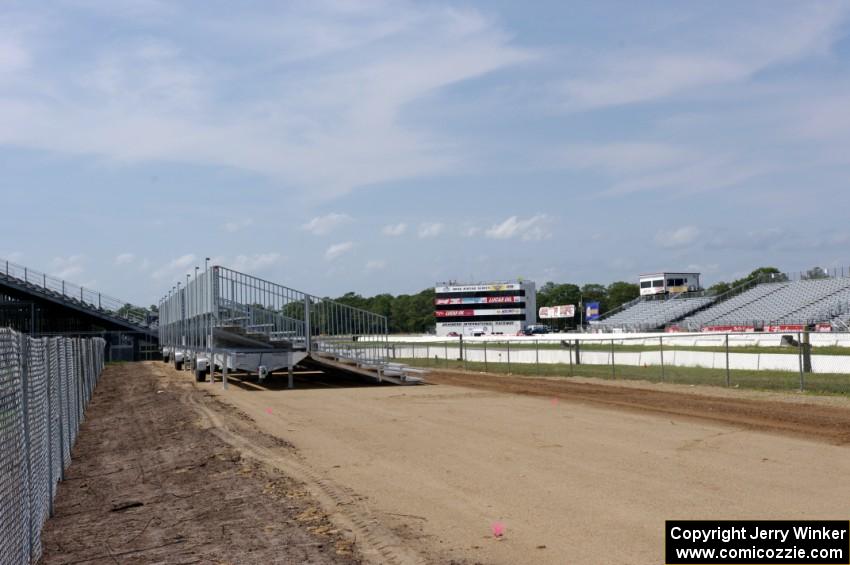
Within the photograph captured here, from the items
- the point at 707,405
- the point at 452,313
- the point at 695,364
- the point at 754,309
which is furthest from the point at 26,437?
the point at 452,313

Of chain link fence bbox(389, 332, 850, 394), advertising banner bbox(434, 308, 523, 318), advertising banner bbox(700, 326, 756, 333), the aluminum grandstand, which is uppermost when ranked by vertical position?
advertising banner bbox(434, 308, 523, 318)

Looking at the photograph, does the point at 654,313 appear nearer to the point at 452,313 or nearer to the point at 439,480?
the point at 452,313

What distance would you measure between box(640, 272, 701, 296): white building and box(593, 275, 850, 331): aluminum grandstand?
98.2 feet

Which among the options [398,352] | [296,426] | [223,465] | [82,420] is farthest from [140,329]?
[223,465]

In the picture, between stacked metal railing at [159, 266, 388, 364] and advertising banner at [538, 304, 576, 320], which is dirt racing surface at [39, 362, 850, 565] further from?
advertising banner at [538, 304, 576, 320]

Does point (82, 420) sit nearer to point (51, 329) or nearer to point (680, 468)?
point (680, 468)

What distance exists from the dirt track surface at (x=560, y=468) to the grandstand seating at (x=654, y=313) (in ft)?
200

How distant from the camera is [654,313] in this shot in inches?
3305

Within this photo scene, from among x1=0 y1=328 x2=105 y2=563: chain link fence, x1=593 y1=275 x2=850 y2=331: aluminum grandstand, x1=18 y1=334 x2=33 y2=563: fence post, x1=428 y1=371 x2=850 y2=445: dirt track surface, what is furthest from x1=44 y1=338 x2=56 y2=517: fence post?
x1=593 y1=275 x2=850 y2=331: aluminum grandstand

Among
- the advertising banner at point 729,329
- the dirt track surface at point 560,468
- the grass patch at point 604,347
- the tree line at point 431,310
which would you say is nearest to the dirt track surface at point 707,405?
the dirt track surface at point 560,468

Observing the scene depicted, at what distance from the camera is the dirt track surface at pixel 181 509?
741cm

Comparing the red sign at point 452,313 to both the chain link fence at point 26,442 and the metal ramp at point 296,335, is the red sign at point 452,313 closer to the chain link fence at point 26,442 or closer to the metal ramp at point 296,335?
the metal ramp at point 296,335

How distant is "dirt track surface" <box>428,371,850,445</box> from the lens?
14.6 metres

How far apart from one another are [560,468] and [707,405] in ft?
29.0
